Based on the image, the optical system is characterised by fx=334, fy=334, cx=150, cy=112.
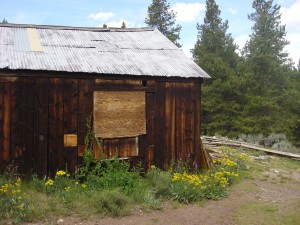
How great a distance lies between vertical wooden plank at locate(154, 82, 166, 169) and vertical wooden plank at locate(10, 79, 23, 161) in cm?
376

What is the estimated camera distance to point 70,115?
348 inches

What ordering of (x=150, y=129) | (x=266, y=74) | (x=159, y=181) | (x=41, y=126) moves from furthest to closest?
1. (x=266, y=74)
2. (x=150, y=129)
3. (x=41, y=126)
4. (x=159, y=181)

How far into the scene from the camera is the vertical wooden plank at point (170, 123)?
9906 millimetres

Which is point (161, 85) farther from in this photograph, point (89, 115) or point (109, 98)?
point (89, 115)

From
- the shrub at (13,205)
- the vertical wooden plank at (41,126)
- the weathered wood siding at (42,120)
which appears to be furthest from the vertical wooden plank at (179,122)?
the shrub at (13,205)

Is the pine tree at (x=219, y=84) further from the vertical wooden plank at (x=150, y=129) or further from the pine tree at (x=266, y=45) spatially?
the vertical wooden plank at (x=150, y=129)

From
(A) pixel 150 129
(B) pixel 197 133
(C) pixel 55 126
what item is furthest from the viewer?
(B) pixel 197 133

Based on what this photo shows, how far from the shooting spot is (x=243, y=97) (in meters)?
26.5

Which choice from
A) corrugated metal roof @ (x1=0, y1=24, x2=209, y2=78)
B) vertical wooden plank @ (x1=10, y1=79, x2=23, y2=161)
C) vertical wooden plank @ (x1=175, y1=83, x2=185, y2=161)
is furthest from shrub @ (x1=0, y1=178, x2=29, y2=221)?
vertical wooden plank @ (x1=175, y1=83, x2=185, y2=161)

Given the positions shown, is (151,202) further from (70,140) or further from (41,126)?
(41,126)

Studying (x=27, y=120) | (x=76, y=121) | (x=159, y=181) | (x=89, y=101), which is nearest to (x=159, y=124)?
(x=159, y=181)

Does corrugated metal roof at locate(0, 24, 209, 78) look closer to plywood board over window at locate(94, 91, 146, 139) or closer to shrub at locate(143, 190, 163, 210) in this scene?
plywood board over window at locate(94, 91, 146, 139)

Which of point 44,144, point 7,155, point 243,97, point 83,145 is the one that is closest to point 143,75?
point 83,145

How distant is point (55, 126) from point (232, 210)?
15.9ft
